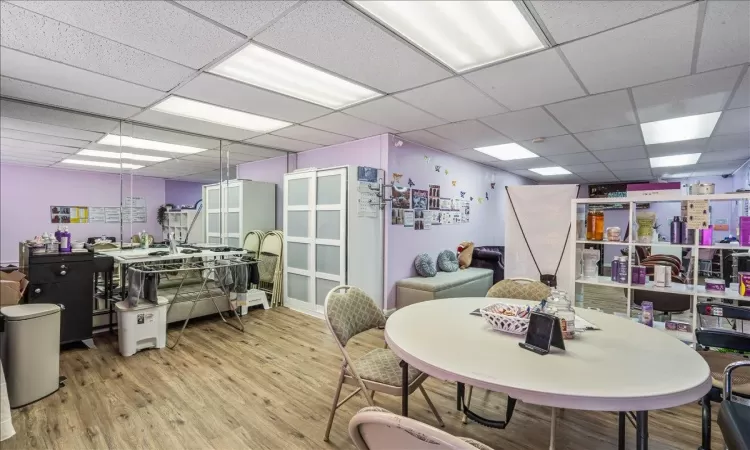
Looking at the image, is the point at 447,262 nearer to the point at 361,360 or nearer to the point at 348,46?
the point at 361,360

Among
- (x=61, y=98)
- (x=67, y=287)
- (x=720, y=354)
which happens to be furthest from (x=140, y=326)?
(x=720, y=354)

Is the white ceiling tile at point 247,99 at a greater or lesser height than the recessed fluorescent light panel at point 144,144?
greater

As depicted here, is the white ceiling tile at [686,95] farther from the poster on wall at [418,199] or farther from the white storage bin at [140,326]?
the white storage bin at [140,326]

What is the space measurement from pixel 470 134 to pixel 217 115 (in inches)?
129

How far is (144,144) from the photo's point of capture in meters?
5.00

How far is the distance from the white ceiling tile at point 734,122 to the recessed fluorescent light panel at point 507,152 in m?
2.30

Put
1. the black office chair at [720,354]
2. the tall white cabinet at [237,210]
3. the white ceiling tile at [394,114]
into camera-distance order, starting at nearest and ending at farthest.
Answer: the black office chair at [720,354] < the white ceiling tile at [394,114] < the tall white cabinet at [237,210]

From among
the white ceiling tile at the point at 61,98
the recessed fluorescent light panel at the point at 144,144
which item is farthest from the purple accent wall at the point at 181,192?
the white ceiling tile at the point at 61,98

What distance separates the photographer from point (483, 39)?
2.24 meters

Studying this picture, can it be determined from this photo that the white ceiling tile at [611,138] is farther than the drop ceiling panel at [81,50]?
Yes

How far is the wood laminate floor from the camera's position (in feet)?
6.69

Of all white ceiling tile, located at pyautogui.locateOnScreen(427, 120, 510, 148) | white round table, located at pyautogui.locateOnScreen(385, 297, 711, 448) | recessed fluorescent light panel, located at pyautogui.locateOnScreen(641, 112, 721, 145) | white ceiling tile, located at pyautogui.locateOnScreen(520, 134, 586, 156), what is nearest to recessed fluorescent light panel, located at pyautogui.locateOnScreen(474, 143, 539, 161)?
white ceiling tile, located at pyautogui.locateOnScreen(520, 134, 586, 156)

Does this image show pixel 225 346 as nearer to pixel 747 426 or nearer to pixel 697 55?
pixel 747 426

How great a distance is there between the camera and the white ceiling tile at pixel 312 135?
4.45 m
